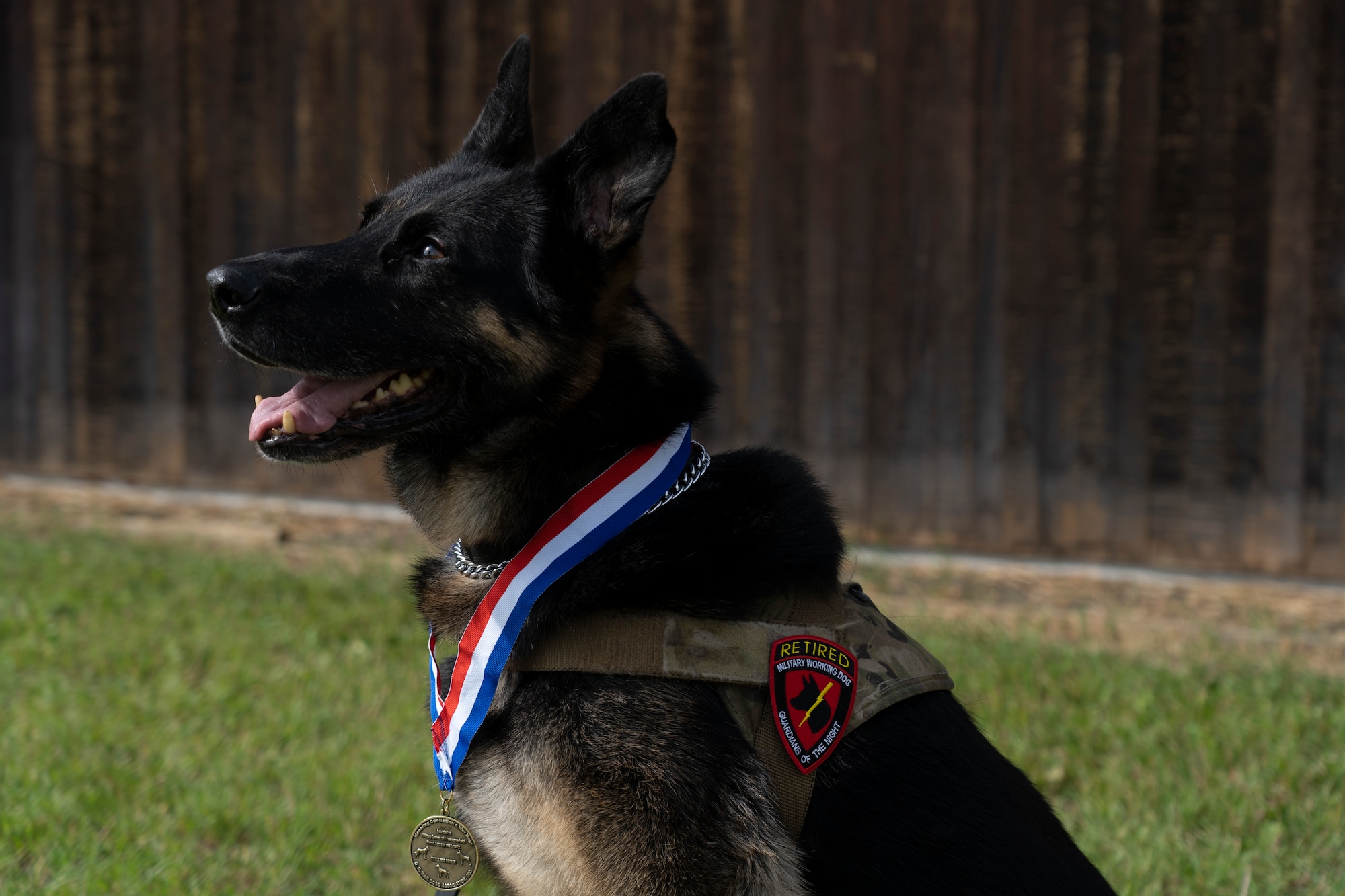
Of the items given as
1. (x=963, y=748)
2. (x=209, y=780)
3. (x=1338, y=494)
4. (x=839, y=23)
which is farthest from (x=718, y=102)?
(x=963, y=748)

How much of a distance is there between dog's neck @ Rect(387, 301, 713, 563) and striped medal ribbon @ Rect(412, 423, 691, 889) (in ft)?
0.26

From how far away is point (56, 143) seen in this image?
680 cm

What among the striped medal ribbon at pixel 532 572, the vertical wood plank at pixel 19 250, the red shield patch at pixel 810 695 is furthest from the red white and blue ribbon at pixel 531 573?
the vertical wood plank at pixel 19 250

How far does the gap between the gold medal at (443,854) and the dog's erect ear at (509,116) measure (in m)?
1.41

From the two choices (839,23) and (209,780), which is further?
(839,23)

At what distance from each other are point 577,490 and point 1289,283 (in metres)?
4.07

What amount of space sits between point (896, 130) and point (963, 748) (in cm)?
411

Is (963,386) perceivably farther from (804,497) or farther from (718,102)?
(804,497)

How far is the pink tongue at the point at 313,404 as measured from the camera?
201 centimetres

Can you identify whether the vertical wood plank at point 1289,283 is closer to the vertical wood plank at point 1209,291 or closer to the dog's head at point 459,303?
the vertical wood plank at point 1209,291

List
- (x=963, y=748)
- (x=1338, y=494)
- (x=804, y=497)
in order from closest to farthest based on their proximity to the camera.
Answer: (x=963, y=748), (x=804, y=497), (x=1338, y=494)

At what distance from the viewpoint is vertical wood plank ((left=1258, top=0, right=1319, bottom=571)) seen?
4.62m

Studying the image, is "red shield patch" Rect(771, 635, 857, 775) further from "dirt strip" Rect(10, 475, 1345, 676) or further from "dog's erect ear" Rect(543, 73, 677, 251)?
"dirt strip" Rect(10, 475, 1345, 676)

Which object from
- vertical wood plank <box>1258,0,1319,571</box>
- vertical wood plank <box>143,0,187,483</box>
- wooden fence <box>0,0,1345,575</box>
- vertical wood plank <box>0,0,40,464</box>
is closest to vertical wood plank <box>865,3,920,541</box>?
wooden fence <box>0,0,1345,575</box>
